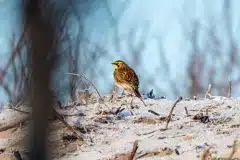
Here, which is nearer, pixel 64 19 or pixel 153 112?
pixel 64 19

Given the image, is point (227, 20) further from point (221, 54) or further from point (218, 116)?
point (218, 116)

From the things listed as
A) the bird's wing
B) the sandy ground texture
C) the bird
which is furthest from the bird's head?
the sandy ground texture

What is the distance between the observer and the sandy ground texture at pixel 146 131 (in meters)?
3.12

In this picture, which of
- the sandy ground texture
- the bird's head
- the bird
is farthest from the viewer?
the bird's head

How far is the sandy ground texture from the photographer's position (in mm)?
3121

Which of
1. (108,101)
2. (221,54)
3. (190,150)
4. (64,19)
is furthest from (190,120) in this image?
(221,54)

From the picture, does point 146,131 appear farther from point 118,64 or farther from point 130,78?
point 118,64

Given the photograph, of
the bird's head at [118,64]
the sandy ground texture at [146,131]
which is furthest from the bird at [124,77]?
the sandy ground texture at [146,131]

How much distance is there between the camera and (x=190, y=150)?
10.1ft

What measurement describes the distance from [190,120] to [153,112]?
32cm

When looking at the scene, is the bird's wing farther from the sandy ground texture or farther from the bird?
the sandy ground texture

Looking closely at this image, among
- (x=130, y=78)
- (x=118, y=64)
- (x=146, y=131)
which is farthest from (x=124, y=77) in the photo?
(x=146, y=131)

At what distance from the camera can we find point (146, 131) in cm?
363

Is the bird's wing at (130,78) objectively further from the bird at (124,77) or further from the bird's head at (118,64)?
the bird's head at (118,64)
